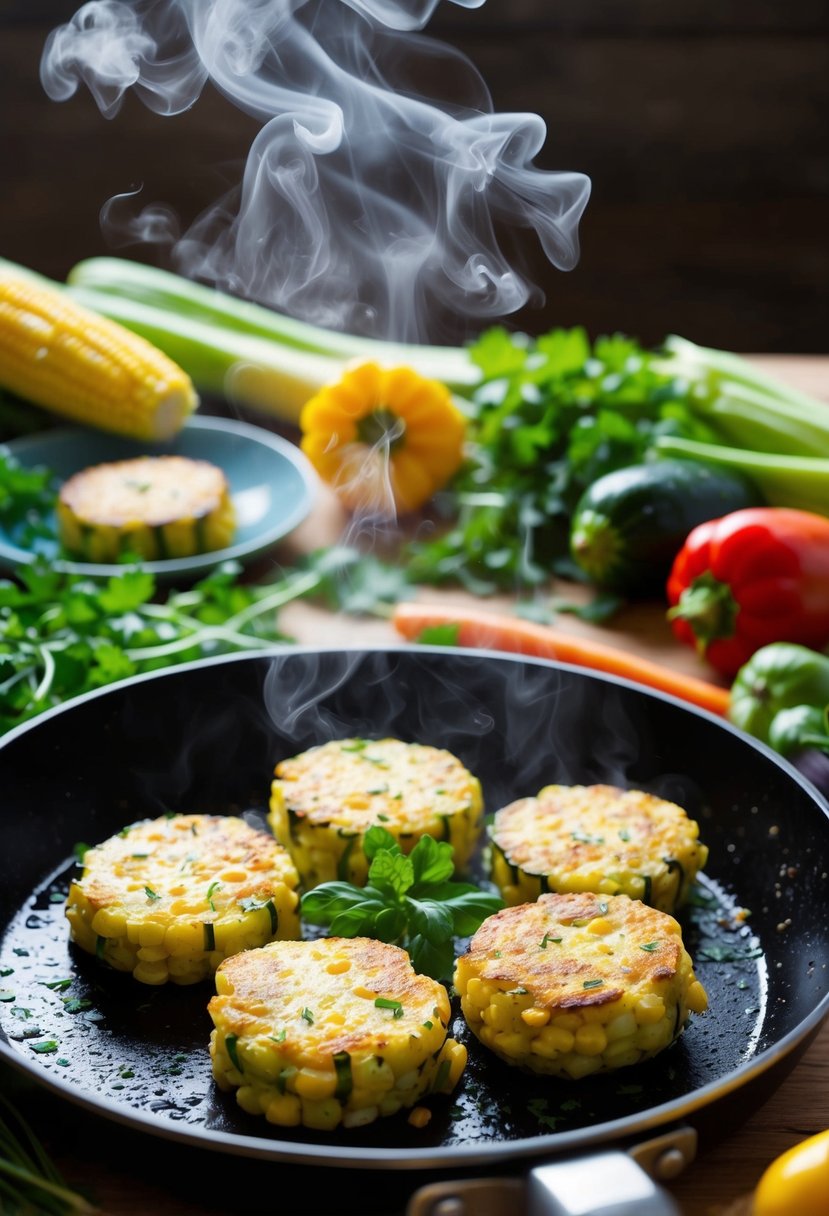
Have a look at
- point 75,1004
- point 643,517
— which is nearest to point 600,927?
point 75,1004

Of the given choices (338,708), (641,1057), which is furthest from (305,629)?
(641,1057)

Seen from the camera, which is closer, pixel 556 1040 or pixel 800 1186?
pixel 800 1186

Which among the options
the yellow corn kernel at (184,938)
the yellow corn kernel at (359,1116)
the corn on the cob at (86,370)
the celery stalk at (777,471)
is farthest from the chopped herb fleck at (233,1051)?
the corn on the cob at (86,370)

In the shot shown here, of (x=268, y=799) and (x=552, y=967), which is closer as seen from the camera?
(x=552, y=967)

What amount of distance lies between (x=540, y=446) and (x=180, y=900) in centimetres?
187

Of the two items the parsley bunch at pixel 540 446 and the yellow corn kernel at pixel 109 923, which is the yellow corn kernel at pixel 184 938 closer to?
the yellow corn kernel at pixel 109 923

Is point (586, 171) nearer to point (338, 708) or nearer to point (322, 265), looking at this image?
point (322, 265)

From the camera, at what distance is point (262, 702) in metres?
2.40

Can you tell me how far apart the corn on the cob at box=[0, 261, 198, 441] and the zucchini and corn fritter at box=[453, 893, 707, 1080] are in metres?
2.15

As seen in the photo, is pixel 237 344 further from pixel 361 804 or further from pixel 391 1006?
pixel 391 1006

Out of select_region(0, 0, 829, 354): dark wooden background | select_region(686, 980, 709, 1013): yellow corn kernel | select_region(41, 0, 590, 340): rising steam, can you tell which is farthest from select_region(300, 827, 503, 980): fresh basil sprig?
select_region(0, 0, 829, 354): dark wooden background

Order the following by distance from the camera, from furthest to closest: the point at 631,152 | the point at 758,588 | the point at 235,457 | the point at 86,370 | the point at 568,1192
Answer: the point at 631,152 < the point at 235,457 < the point at 86,370 < the point at 758,588 < the point at 568,1192

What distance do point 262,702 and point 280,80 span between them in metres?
1.53

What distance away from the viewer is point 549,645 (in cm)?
283
